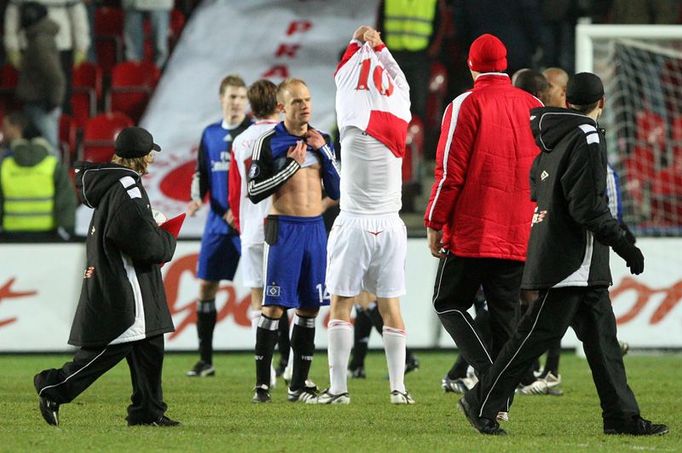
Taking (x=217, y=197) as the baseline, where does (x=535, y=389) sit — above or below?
below

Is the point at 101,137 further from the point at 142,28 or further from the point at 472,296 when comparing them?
the point at 472,296

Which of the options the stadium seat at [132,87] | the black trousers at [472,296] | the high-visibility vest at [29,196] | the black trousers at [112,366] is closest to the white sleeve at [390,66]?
the black trousers at [472,296]

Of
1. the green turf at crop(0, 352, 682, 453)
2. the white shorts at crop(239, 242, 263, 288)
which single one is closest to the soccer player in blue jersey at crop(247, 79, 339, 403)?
the green turf at crop(0, 352, 682, 453)

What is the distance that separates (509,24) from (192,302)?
195 inches

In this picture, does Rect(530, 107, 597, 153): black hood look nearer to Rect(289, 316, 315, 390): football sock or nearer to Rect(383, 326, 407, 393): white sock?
Rect(383, 326, 407, 393): white sock

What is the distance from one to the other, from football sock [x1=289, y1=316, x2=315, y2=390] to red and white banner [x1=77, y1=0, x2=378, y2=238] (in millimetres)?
6635

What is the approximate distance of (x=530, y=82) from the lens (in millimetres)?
8781

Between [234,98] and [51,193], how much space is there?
384 centimetres

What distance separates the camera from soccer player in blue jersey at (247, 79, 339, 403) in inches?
338

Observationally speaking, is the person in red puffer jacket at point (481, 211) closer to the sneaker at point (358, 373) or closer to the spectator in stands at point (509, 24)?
the sneaker at point (358, 373)

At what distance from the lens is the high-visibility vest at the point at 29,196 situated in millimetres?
13703

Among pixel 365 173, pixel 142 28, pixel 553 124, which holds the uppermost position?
Result: pixel 553 124

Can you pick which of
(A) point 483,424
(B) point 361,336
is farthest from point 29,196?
(A) point 483,424

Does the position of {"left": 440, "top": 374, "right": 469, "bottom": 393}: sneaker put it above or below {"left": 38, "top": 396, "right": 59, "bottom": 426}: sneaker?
below
